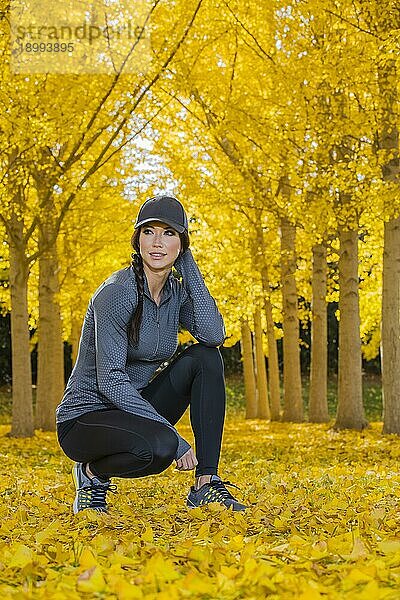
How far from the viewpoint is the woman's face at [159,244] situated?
162 inches

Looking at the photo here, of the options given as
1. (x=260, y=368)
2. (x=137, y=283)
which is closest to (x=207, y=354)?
(x=137, y=283)

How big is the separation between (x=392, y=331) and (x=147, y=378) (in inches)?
262

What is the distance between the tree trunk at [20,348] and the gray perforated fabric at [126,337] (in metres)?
7.75

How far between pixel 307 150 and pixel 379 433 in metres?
3.76

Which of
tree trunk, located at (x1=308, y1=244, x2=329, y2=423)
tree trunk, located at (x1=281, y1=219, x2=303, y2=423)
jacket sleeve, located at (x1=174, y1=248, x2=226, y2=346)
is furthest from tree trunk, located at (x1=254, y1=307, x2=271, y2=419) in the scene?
jacket sleeve, located at (x1=174, y1=248, x2=226, y2=346)

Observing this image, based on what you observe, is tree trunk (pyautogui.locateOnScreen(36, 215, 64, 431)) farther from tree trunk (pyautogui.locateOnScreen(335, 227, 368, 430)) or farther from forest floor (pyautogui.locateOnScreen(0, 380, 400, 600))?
→ forest floor (pyautogui.locateOnScreen(0, 380, 400, 600))

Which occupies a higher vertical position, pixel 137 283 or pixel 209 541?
pixel 137 283

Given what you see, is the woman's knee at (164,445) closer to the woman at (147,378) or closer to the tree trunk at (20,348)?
the woman at (147,378)

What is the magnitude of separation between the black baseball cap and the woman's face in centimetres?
3

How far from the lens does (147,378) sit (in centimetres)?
429

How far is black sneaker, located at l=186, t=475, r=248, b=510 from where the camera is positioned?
158 inches

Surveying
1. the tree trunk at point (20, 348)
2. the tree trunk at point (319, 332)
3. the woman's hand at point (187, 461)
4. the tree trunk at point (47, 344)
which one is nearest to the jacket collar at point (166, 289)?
the woman's hand at point (187, 461)

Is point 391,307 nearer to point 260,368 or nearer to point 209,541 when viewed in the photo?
point 260,368

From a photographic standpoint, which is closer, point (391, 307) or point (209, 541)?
point (209, 541)
